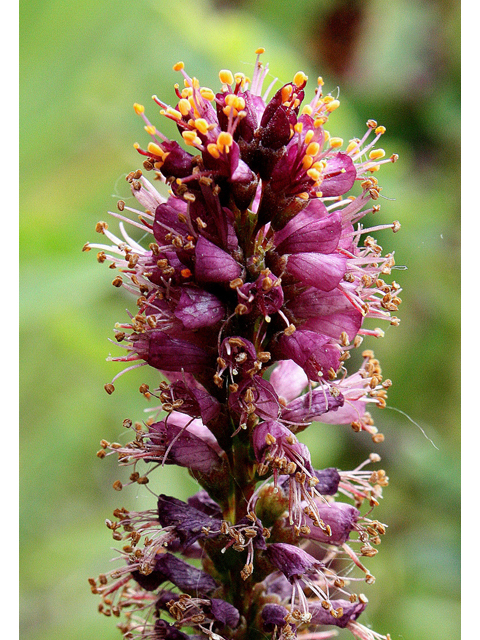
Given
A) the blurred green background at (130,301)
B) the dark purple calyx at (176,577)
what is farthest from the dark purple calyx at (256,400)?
the blurred green background at (130,301)

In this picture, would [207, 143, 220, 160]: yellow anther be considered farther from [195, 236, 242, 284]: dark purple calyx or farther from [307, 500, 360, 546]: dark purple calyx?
[307, 500, 360, 546]: dark purple calyx

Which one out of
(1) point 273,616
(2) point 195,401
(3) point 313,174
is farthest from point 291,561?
(3) point 313,174

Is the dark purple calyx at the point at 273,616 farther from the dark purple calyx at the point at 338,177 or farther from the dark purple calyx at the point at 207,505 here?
the dark purple calyx at the point at 338,177

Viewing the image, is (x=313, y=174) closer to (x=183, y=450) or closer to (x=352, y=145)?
(x=352, y=145)

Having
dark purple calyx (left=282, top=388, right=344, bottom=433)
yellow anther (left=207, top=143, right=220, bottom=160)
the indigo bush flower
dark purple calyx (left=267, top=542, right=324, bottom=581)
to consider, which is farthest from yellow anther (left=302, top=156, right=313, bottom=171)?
dark purple calyx (left=267, top=542, right=324, bottom=581)
